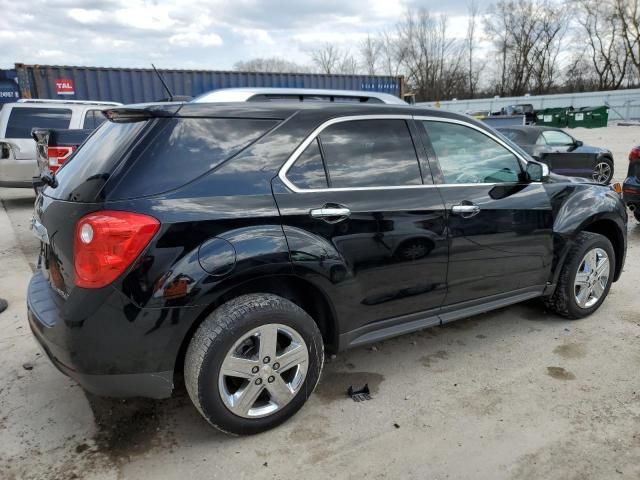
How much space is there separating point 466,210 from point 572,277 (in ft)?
4.47

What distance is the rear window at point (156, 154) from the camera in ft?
7.68

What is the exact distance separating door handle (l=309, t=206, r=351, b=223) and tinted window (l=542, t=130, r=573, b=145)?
9.66 metres

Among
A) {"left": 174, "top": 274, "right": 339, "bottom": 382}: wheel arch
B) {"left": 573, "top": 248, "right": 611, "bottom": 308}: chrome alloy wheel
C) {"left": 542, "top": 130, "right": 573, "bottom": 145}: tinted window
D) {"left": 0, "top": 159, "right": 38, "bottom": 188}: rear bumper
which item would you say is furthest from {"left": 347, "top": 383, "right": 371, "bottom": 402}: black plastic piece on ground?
{"left": 542, "top": 130, "right": 573, "bottom": 145}: tinted window

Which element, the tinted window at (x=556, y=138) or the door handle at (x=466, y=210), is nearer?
the door handle at (x=466, y=210)

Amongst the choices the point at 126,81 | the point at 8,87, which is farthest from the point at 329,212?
the point at 8,87

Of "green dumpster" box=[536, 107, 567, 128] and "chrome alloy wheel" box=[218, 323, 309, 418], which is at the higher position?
"green dumpster" box=[536, 107, 567, 128]

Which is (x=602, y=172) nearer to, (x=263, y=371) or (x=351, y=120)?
(x=351, y=120)

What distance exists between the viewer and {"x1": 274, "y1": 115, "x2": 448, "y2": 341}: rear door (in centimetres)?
266

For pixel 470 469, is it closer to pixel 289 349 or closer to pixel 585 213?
pixel 289 349

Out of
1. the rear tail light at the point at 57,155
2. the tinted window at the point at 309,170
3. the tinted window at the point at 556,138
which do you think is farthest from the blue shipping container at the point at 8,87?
the tinted window at the point at 309,170

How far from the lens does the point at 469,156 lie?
11.3 ft

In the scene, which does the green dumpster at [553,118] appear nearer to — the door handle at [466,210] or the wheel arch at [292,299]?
the door handle at [466,210]

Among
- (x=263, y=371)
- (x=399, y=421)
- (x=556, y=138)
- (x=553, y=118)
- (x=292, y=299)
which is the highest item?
(x=553, y=118)

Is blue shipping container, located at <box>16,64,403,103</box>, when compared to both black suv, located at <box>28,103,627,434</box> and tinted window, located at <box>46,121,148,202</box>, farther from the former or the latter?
black suv, located at <box>28,103,627,434</box>
